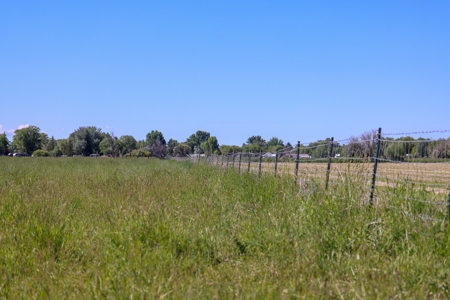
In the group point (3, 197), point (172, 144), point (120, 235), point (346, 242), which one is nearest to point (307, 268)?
point (346, 242)

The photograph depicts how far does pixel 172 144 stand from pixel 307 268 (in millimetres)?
171359

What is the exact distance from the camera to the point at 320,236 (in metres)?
5.14

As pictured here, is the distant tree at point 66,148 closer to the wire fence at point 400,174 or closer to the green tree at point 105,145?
the green tree at point 105,145

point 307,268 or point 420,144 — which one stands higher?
point 420,144

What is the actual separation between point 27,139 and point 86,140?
68.4 ft

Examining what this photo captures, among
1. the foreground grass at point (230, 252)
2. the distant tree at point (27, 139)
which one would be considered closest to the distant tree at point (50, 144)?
the distant tree at point (27, 139)

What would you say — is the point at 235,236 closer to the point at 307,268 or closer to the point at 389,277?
the point at 307,268

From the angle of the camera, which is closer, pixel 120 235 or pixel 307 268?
pixel 307 268

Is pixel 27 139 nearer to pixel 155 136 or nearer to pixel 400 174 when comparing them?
pixel 155 136

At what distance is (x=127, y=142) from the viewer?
150 m

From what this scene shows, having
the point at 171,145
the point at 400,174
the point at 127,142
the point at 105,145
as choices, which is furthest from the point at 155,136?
the point at 400,174

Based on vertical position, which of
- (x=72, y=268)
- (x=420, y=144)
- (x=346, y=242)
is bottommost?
(x=72, y=268)

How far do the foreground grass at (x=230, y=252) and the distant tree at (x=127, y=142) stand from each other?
143 meters

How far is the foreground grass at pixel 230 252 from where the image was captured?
3.95m
